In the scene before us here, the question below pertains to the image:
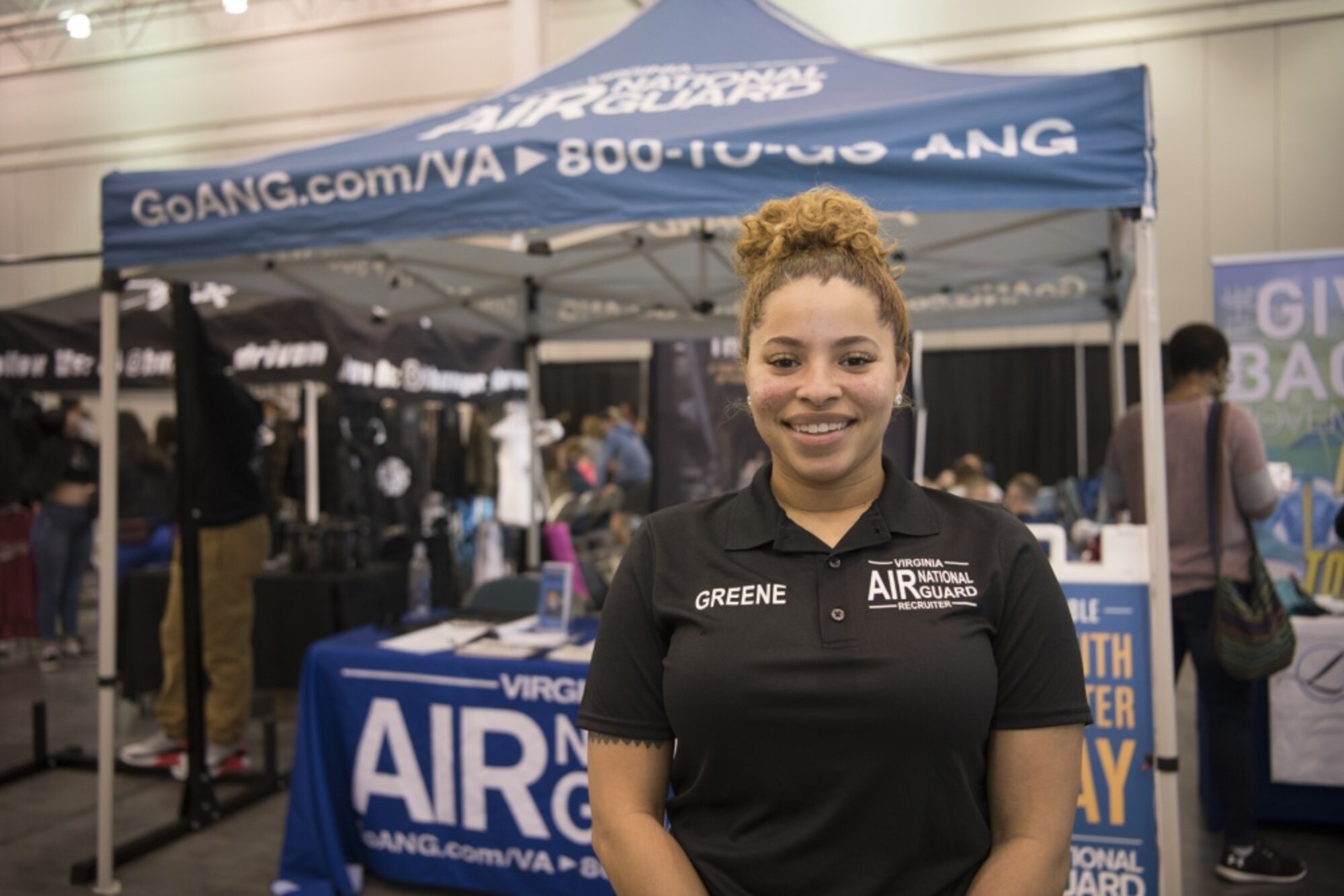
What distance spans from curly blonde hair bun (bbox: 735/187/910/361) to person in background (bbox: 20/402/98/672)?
6284mm

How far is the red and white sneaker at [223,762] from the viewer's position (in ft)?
13.5

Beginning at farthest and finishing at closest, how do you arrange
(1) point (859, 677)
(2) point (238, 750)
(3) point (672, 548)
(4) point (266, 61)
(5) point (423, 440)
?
(4) point (266, 61) < (5) point (423, 440) < (2) point (238, 750) < (3) point (672, 548) < (1) point (859, 677)

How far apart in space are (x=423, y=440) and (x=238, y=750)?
10.2 feet

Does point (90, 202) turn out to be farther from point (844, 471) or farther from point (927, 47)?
point (844, 471)

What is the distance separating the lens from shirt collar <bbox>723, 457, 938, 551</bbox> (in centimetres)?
116

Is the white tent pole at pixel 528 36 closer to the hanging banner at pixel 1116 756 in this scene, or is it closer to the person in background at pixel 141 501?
the person in background at pixel 141 501

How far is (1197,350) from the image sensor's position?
319 centimetres

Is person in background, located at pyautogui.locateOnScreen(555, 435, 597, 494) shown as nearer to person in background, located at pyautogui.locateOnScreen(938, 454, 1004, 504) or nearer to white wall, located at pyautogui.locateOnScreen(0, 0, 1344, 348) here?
person in background, located at pyautogui.locateOnScreen(938, 454, 1004, 504)

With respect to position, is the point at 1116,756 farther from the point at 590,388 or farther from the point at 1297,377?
the point at 590,388

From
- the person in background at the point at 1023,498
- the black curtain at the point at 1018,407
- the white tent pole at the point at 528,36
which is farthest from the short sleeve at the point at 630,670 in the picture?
the black curtain at the point at 1018,407

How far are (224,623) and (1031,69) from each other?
8175mm

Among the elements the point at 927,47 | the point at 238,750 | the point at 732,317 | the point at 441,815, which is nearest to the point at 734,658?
the point at 441,815

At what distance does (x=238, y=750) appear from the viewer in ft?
13.9

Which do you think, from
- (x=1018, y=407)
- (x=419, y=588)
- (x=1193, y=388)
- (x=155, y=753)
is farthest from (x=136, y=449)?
(x=1018, y=407)
